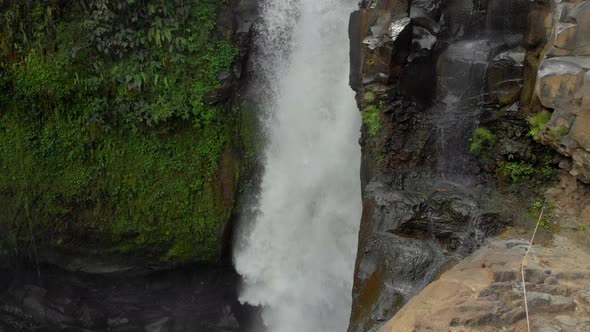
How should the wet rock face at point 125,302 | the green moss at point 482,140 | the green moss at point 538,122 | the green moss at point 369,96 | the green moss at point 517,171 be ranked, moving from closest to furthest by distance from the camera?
the green moss at point 538,122 → the green moss at point 517,171 → the green moss at point 482,140 → the green moss at point 369,96 → the wet rock face at point 125,302

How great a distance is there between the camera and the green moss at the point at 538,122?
6.93 m

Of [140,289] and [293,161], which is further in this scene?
[140,289]

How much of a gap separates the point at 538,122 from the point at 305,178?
4646mm

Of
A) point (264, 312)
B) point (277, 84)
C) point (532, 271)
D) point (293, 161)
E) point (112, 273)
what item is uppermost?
point (277, 84)

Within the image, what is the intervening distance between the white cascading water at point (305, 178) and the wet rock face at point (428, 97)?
1.29m

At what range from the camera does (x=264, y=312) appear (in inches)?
420

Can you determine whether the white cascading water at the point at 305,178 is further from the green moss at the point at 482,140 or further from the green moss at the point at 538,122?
the green moss at the point at 538,122

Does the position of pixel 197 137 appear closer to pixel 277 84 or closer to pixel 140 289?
pixel 277 84

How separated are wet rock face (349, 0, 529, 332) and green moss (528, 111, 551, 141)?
616mm

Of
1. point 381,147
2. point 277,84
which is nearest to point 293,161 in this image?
point 277,84

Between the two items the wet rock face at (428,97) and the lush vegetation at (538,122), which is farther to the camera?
the wet rock face at (428,97)

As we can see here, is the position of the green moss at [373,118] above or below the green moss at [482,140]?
above

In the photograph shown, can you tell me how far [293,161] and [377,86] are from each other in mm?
2933

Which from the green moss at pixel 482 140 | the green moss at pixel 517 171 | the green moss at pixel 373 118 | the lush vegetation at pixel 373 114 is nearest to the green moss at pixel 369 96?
the lush vegetation at pixel 373 114
